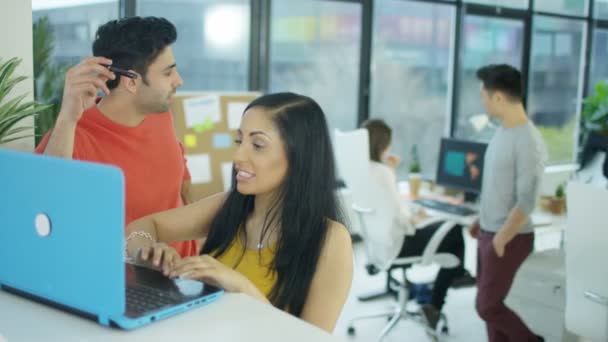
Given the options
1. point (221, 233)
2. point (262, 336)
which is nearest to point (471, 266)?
point (221, 233)

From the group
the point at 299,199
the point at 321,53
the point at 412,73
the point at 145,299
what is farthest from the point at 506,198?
the point at 412,73

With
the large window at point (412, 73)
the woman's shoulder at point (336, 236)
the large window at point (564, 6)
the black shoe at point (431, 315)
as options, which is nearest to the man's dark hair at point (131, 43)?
the woman's shoulder at point (336, 236)

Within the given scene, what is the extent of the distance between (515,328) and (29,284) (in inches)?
108

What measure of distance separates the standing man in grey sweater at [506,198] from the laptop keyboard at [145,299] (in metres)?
2.39

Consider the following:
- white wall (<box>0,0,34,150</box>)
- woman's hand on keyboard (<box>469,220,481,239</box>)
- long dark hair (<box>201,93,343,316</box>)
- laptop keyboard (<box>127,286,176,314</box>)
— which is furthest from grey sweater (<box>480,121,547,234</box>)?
laptop keyboard (<box>127,286,176,314</box>)

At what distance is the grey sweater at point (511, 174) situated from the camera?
3289 millimetres

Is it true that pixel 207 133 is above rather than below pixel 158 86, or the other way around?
below

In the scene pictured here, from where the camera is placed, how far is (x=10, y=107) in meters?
2.21

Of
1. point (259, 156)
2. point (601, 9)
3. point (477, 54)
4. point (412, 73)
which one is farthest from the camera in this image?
point (601, 9)

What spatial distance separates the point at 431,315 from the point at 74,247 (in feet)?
10.6

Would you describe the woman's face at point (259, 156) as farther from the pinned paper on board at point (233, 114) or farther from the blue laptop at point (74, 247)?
the pinned paper on board at point (233, 114)

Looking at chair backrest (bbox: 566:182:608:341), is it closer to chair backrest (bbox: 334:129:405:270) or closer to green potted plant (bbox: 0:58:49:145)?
chair backrest (bbox: 334:129:405:270)

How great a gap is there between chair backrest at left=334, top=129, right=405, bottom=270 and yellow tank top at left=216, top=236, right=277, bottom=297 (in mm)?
2159

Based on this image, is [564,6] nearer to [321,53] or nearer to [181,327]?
[321,53]
